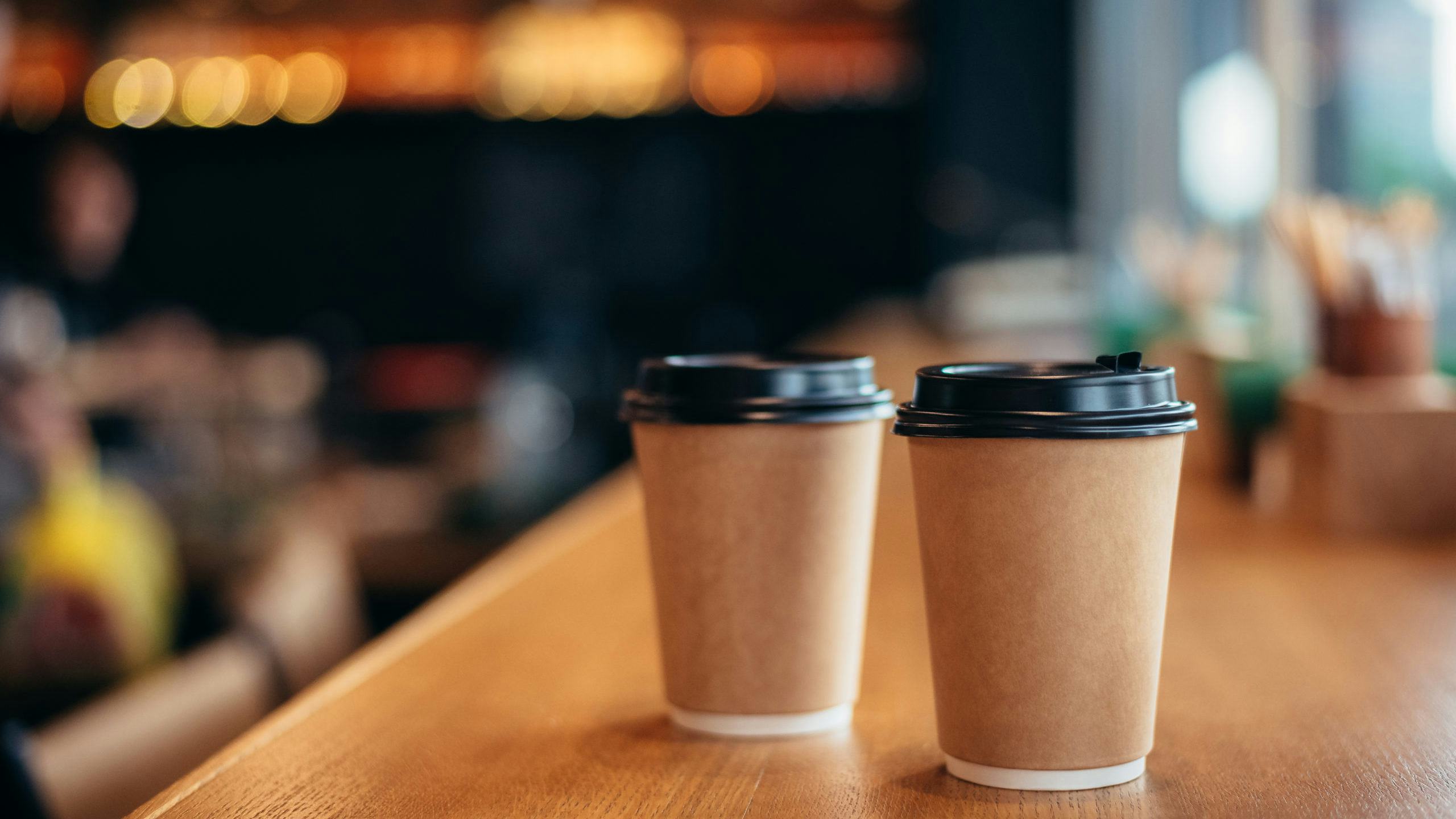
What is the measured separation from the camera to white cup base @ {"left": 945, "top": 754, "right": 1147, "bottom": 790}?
59 centimetres

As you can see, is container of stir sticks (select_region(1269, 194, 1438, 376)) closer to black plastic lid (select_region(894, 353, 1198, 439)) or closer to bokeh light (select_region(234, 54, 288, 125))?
black plastic lid (select_region(894, 353, 1198, 439))

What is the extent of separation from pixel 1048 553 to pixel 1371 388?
2.87 feet

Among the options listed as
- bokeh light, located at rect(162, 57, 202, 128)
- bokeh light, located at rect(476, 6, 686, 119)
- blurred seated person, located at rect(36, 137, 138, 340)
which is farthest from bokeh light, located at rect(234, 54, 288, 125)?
bokeh light, located at rect(476, 6, 686, 119)

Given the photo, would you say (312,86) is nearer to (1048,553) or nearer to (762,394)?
(762,394)

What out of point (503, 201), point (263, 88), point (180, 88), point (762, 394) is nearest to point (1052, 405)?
point (762, 394)

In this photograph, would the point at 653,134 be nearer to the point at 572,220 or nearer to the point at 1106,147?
the point at 572,220

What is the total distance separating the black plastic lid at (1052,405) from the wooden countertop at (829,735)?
0.52 ft

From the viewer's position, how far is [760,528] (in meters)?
0.67

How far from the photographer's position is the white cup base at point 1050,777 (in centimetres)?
59

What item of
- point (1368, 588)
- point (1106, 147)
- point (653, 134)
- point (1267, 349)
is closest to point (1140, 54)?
point (1106, 147)

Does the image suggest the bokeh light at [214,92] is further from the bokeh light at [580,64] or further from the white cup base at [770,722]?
the white cup base at [770,722]

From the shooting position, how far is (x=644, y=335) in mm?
7703

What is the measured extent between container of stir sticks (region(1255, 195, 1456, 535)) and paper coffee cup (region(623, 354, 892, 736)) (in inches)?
28.5

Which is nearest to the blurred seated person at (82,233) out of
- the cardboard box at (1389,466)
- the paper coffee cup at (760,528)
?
the cardboard box at (1389,466)
